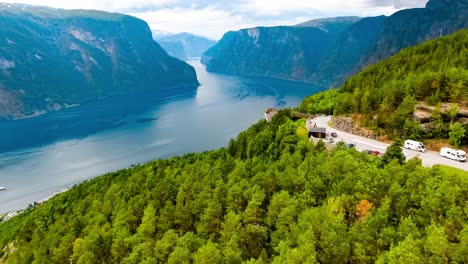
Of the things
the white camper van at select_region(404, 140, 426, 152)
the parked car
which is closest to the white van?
the white camper van at select_region(404, 140, 426, 152)

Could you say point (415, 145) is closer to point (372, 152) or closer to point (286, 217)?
point (372, 152)

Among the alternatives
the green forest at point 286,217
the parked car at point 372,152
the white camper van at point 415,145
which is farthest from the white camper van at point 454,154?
the parked car at point 372,152

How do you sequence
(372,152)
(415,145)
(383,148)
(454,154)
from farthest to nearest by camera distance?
(383,148) < (415,145) < (372,152) < (454,154)

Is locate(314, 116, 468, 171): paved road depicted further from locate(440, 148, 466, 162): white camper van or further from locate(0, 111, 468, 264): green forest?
locate(0, 111, 468, 264): green forest

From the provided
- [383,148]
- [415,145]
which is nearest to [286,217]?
[383,148]

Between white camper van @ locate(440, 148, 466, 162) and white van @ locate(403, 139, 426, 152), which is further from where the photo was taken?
white van @ locate(403, 139, 426, 152)

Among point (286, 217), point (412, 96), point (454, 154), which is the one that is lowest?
point (454, 154)

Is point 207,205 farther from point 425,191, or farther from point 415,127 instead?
point 415,127
